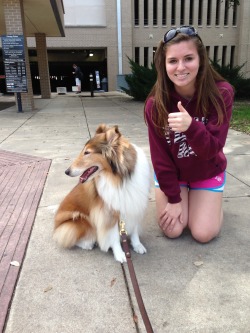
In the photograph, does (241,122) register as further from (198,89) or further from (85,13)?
(85,13)

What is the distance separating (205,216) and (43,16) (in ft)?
53.7

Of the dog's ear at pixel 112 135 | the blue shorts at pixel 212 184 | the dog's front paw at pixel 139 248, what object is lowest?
the dog's front paw at pixel 139 248

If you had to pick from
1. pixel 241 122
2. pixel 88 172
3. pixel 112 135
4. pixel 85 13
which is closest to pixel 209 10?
pixel 85 13

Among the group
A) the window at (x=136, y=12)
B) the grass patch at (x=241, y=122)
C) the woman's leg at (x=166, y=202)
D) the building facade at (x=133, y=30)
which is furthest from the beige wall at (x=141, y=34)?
the woman's leg at (x=166, y=202)

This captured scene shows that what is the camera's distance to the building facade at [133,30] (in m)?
29.7

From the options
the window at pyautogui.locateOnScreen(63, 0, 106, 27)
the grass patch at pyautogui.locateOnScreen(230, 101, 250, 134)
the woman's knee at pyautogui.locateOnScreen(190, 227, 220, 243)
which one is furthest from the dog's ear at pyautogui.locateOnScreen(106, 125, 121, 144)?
the window at pyautogui.locateOnScreen(63, 0, 106, 27)

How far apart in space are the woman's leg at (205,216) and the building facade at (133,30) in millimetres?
29049

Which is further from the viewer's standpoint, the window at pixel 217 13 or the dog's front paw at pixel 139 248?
the window at pixel 217 13

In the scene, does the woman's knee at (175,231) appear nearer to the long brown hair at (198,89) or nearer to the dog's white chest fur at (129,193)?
the dog's white chest fur at (129,193)

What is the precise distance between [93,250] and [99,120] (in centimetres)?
867

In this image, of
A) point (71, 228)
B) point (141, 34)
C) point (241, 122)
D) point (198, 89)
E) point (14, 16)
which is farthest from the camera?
point (141, 34)

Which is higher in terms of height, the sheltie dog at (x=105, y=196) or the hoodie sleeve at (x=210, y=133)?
the hoodie sleeve at (x=210, y=133)

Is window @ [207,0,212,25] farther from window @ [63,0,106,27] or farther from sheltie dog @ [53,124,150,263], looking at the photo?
sheltie dog @ [53,124,150,263]

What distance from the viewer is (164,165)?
317cm
